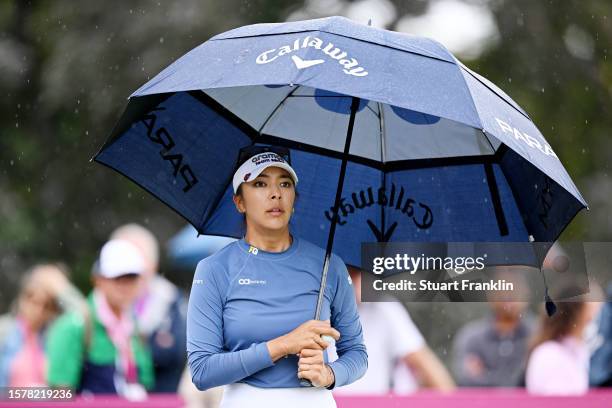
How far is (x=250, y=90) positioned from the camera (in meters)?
4.52

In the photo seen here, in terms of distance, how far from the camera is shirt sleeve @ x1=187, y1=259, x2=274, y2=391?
11.7 feet

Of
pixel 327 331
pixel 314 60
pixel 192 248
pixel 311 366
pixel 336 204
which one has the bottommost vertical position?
pixel 311 366

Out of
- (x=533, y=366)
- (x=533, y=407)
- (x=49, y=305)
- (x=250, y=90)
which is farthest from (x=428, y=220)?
(x=49, y=305)

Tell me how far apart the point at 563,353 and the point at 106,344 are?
280 centimetres

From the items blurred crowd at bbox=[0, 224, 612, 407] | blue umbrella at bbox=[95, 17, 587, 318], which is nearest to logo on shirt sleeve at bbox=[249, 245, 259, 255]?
blue umbrella at bbox=[95, 17, 587, 318]

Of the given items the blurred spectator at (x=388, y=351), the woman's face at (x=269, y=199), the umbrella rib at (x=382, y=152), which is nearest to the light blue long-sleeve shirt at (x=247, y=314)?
the woman's face at (x=269, y=199)

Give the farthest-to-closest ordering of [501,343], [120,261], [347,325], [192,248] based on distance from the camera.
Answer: [192,248] < [501,343] < [120,261] < [347,325]

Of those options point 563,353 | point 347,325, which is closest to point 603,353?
point 563,353

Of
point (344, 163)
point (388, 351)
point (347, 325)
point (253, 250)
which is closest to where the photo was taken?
point (253, 250)

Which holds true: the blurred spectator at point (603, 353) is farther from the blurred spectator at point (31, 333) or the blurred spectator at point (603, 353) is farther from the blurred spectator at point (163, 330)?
the blurred spectator at point (31, 333)

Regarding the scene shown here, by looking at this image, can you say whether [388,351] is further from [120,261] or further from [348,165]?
[348,165]

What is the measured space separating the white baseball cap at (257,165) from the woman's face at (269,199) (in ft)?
0.07

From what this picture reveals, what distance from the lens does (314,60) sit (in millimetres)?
3641

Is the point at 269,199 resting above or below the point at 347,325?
above
